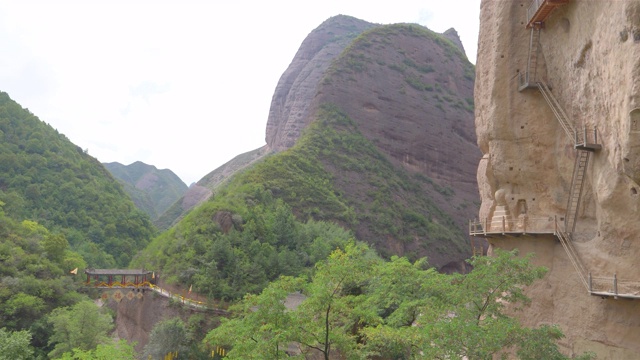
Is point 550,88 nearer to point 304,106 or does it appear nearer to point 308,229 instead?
point 308,229

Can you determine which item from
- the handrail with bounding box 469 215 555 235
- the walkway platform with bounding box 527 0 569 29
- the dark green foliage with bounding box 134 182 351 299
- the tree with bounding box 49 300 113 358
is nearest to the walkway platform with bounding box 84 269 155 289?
the dark green foliage with bounding box 134 182 351 299

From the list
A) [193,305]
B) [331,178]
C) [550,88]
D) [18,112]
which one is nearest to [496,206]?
[550,88]

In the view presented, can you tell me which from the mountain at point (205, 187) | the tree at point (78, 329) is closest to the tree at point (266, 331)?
the tree at point (78, 329)

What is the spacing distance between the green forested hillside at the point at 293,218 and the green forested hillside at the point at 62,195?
16.5m

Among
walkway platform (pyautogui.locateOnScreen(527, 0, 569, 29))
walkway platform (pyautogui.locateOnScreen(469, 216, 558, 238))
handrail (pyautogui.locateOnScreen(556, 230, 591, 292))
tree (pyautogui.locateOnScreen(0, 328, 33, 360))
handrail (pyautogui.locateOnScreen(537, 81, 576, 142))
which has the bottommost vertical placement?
tree (pyautogui.locateOnScreen(0, 328, 33, 360))

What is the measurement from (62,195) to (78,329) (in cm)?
3685

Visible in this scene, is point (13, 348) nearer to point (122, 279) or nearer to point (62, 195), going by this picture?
point (122, 279)

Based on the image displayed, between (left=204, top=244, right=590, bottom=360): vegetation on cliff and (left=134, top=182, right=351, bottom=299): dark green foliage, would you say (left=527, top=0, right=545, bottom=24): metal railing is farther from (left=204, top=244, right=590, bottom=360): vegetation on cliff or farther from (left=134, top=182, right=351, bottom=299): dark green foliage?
(left=134, top=182, right=351, bottom=299): dark green foliage

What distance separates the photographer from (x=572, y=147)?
61.1 ft

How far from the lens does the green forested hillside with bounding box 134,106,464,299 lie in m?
36.1

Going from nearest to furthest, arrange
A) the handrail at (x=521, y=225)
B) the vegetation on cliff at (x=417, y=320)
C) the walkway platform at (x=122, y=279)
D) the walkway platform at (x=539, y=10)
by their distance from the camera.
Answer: the vegetation on cliff at (x=417, y=320) → the walkway platform at (x=539, y=10) → the handrail at (x=521, y=225) → the walkway platform at (x=122, y=279)

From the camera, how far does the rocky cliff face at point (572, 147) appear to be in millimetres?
14305

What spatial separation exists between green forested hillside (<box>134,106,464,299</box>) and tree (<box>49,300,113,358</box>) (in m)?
6.42

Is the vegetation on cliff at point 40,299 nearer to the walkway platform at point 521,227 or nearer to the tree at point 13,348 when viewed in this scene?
the tree at point 13,348
